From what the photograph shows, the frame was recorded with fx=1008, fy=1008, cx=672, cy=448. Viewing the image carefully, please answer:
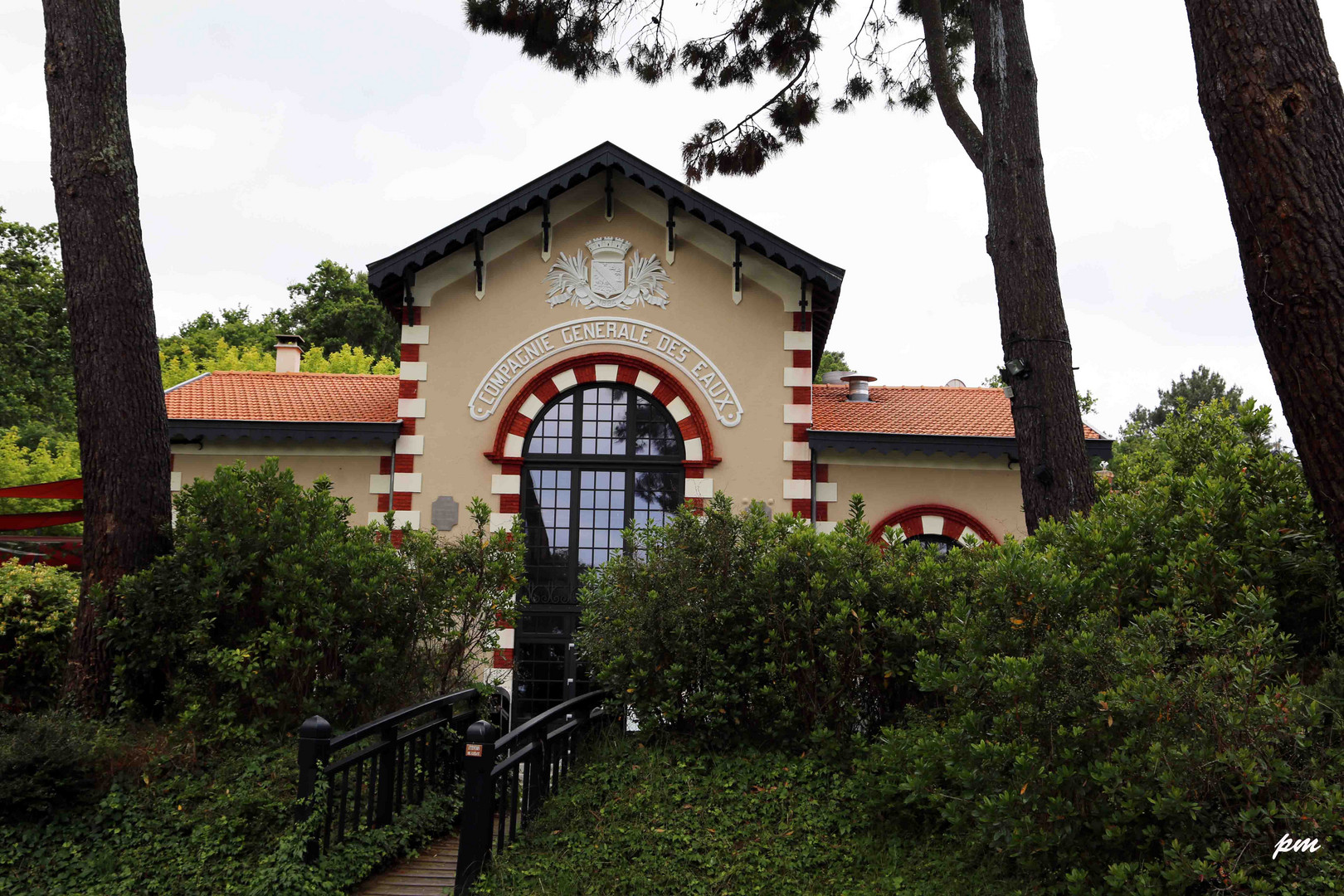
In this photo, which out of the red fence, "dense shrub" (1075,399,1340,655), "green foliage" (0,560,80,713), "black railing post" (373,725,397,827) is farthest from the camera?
the red fence

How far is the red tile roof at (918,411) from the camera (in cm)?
1330

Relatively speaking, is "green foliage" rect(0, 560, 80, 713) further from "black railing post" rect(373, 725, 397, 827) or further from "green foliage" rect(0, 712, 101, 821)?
"black railing post" rect(373, 725, 397, 827)

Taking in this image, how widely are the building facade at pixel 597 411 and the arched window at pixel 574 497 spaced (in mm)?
24

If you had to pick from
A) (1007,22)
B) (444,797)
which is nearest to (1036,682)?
(444,797)

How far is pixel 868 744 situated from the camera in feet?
20.2

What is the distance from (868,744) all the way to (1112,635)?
1.94 m

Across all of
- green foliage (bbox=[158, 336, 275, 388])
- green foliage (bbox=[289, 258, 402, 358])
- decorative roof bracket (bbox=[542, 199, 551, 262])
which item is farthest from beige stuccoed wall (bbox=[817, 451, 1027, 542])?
green foliage (bbox=[289, 258, 402, 358])

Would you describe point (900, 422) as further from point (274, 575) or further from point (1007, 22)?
point (274, 575)

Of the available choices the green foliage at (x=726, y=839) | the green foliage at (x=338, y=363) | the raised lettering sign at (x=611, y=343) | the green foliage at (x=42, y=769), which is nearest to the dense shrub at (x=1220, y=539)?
the green foliage at (x=726, y=839)

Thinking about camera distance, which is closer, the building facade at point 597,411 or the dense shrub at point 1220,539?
the dense shrub at point 1220,539

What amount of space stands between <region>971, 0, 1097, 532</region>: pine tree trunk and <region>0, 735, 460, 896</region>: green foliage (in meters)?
5.59

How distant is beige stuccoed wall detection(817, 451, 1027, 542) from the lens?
1327cm

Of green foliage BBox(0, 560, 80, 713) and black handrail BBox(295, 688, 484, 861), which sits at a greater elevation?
green foliage BBox(0, 560, 80, 713)

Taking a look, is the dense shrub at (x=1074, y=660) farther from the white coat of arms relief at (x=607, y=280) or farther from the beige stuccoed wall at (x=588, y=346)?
the white coat of arms relief at (x=607, y=280)
